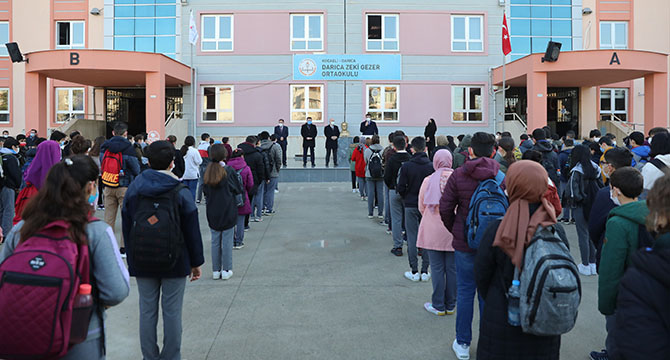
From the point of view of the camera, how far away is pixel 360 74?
25.2m

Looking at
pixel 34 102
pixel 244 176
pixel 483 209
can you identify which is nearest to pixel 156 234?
pixel 483 209

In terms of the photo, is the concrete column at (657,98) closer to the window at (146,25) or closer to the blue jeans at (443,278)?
the blue jeans at (443,278)

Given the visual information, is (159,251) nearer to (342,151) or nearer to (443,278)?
(443,278)

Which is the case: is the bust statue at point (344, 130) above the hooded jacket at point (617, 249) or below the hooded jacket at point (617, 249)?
above

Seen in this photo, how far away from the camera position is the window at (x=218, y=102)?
83.6 feet

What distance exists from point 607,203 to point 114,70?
822 inches

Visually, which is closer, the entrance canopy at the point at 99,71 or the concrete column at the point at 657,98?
the entrance canopy at the point at 99,71

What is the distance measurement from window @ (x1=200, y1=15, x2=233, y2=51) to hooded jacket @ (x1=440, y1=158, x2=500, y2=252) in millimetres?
22629

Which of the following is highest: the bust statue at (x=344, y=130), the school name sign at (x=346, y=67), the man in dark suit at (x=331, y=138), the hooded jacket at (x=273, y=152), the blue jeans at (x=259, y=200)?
the school name sign at (x=346, y=67)

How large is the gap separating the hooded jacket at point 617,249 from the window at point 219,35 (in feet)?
79.3

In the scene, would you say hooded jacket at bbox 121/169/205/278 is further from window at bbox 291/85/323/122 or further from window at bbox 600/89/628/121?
window at bbox 600/89/628/121

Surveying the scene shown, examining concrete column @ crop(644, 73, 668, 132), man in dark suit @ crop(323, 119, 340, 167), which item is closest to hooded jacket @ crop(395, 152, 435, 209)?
man in dark suit @ crop(323, 119, 340, 167)

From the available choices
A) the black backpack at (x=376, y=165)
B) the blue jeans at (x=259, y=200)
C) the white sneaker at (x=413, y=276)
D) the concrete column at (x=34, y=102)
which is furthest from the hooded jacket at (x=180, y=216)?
the concrete column at (x=34, y=102)

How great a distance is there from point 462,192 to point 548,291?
1749 mm
